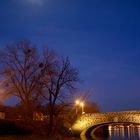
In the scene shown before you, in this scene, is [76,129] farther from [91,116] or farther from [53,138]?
[53,138]

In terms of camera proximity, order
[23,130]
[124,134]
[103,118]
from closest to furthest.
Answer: [23,130]
[103,118]
[124,134]

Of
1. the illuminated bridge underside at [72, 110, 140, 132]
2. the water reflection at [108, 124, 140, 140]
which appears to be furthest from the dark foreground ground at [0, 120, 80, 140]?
the water reflection at [108, 124, 140, 140]

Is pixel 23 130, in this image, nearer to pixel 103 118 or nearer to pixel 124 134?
pixel 103 118

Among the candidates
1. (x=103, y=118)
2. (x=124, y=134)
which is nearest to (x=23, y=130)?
(x=103, y=118)

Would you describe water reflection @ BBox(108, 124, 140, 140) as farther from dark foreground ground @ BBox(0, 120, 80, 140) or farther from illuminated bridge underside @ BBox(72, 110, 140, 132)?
dark foreground ground @ BBox(0, 120, 80, 140)

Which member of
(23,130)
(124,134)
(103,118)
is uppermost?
(103,118)

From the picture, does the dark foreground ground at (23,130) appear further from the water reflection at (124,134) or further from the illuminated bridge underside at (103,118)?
the water reflection at (124,134)

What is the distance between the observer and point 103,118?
43844 mm

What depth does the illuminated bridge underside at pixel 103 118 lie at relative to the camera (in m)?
40.3

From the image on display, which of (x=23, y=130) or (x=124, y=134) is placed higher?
(x=124, y=134)

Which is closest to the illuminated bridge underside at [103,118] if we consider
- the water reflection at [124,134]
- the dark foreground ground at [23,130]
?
the dark foreground ground at [23,130]

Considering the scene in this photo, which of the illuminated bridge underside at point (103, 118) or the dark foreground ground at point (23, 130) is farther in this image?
the illuminated bridge underside at point (103, 118)

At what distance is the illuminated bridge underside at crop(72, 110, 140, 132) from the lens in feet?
132

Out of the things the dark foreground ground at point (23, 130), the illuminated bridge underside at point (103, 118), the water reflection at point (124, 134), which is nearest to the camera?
the dark foreground ground at point (23, 130)
